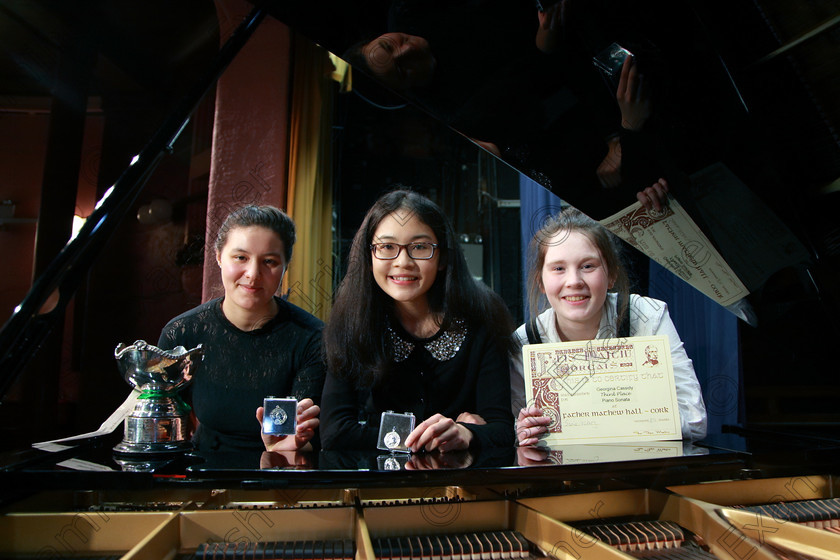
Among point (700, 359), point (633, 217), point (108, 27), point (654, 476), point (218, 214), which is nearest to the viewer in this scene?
point (654, 476)

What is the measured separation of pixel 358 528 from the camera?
775 millimetres

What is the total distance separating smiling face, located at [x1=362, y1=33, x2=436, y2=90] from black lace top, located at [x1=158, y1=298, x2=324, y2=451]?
92 cm

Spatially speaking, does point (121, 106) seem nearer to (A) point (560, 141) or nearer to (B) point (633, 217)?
(A) point (560, 141)

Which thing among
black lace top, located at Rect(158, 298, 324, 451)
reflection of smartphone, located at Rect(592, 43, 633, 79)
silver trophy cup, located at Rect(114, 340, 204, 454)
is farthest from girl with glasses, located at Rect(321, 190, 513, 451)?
reflection of smartphone, located at Rect(592, 43, 633, 79)

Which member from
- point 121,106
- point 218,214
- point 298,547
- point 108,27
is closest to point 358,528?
point 298,547

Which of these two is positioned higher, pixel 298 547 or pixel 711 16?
pixel 711 16

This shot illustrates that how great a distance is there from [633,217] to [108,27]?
253cm

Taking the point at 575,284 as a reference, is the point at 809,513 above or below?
below

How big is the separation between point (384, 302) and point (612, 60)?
3.07ft

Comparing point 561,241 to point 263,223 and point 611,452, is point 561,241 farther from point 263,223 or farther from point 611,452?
point 263,223

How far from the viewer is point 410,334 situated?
1.53 m

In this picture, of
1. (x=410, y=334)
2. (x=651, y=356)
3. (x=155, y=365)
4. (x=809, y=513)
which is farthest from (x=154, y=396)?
(x=809, y=513)

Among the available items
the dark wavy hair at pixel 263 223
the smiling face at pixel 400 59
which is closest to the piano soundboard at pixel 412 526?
the smiling face at pixel 400 59

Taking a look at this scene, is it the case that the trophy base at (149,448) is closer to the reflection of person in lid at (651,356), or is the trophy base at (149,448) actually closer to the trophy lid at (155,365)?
the trophy lid at (155,365)
